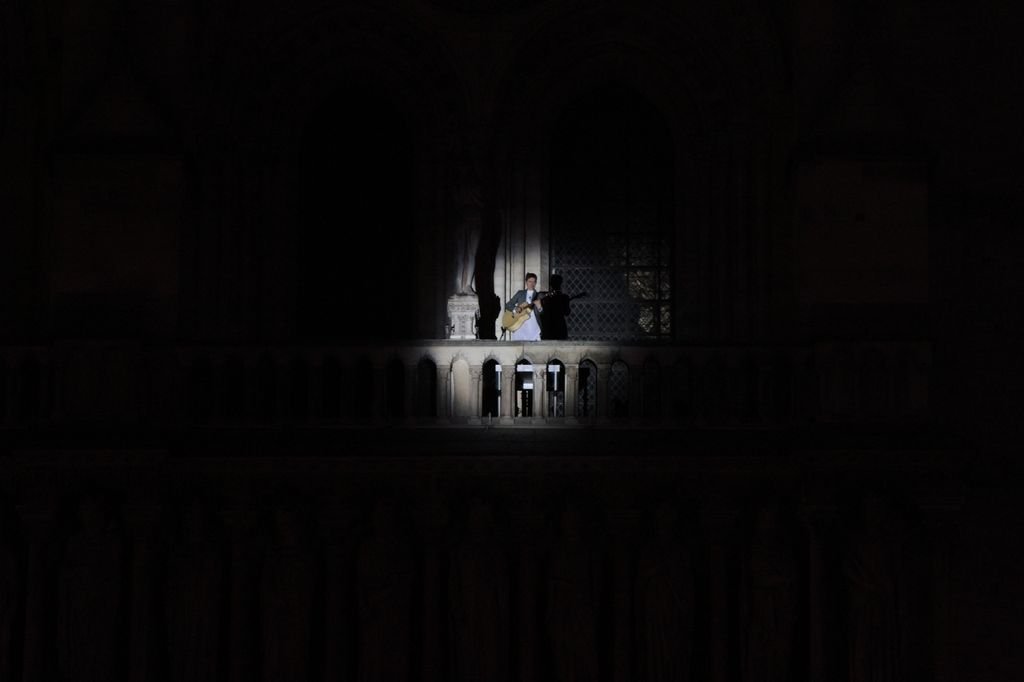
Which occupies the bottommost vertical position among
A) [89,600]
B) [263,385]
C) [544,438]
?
[89,600]

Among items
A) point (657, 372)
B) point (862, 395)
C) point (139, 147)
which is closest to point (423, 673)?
point (657, 372)

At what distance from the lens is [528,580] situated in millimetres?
9703

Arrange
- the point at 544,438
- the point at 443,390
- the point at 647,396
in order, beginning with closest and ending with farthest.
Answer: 1. the point at 544,438
2. the point at 443,390
3. the point at 647,396

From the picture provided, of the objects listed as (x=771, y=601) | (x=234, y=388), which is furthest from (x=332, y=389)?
(x=771, y=601)

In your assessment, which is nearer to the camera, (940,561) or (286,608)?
(940,561)

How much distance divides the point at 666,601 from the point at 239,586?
146 inches

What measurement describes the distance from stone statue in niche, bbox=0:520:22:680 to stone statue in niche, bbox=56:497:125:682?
0.44 meters

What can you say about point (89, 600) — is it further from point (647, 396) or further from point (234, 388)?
point (647, 396)

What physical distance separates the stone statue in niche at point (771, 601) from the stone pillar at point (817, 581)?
0.53 ft

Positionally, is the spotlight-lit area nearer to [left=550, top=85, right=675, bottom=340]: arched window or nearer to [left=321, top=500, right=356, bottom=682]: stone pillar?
[left=321, top=500, right=356, bottom=682]: stone pillar

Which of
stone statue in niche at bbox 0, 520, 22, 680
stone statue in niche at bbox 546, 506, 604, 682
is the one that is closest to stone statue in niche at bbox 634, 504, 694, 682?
stone statue in niche at bbox 546, 506, 604, 682

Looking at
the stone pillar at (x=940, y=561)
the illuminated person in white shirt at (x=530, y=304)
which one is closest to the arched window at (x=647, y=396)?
the illuminated person in white shirt at (x=530, y=304)

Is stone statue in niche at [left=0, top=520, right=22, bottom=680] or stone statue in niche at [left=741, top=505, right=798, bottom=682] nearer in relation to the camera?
stone statue in niche at [left=741, top=505, right=798, bottom=682]

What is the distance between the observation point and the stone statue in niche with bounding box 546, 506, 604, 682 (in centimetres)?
957
